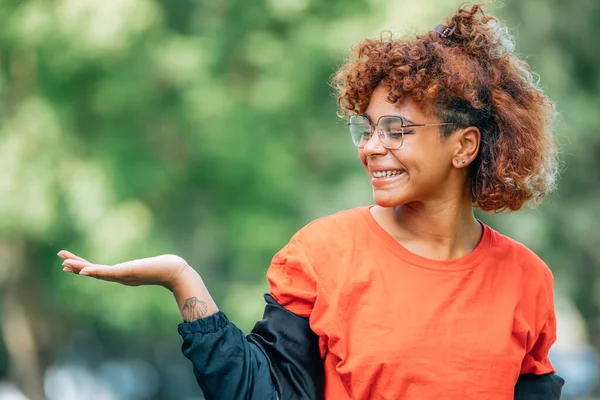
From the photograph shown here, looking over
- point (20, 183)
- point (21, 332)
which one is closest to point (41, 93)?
point (20, 183)

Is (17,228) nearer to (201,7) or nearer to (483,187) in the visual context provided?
(201,7)

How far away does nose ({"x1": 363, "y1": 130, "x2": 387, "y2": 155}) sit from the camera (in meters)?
2.51

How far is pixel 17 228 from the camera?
8.52 metres

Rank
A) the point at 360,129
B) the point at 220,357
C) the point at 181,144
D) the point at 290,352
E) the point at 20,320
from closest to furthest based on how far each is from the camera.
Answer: the point at 220,357 < the point at 290,352 < the point at 360,129 < the point at 181,144 < the point at 20,320

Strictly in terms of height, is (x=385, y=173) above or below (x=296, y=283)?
above

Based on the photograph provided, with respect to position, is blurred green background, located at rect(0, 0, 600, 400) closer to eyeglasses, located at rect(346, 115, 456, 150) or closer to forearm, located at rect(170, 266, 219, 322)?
eyeglasses, located at rect(346, 115, 456, 150)

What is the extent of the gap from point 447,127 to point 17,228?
6.58 metres

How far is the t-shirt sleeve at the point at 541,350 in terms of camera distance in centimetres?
265

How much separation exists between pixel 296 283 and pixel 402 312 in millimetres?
272

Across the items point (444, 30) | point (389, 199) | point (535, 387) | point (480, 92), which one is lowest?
point (535, 387)

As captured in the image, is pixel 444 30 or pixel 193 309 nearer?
pixel 193 309

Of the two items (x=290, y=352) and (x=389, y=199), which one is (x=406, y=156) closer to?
(x=389, y=199)

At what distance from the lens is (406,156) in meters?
2.51

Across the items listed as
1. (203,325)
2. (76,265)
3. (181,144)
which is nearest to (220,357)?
(203,325)
